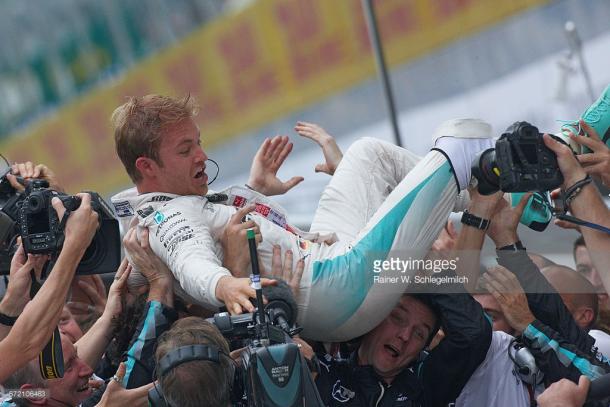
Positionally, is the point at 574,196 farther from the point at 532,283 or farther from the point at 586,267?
the point at 586,267

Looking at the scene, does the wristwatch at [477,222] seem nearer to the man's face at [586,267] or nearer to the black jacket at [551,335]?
the black jacket at [551,335]

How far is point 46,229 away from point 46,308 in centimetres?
23

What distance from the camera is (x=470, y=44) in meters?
4.83

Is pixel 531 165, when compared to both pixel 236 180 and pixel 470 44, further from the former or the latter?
pixel 236 180

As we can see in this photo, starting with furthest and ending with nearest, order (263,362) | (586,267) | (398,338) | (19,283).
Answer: (586,267) < (398,338) < (19,283) < (263,362)

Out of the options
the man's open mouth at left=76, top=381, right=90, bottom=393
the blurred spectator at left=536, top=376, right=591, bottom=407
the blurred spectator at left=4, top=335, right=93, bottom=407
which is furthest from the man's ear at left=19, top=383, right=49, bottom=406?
the blurred spectator at left=536, top=376, right=591, bottom=407

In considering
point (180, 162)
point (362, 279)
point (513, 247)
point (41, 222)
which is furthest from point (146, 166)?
point (513, 247)

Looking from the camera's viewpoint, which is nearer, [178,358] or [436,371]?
[178,358]

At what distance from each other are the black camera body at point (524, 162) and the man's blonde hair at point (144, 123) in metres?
0.93

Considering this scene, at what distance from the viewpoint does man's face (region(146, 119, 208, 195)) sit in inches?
128

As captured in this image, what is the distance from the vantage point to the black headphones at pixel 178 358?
256 centimetres

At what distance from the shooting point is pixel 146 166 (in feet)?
10.7

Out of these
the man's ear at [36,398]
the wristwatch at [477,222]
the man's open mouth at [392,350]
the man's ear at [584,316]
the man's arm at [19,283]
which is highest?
the man's arm at [19,283]

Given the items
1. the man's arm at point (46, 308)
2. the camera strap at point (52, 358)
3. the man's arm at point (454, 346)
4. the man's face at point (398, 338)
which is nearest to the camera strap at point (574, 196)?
the man's arm at point (454, 346)
